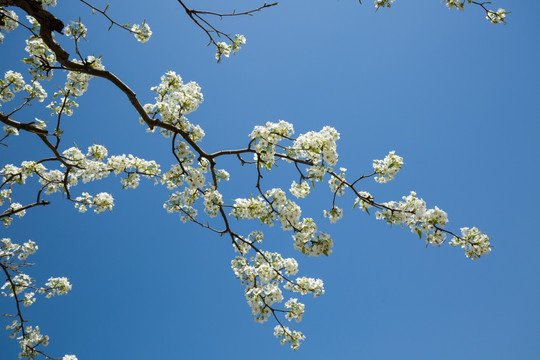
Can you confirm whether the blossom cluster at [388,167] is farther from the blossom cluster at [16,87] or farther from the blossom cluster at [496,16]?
the blossom cluster at [16,87]

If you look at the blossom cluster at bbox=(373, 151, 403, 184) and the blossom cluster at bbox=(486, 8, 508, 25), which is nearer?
the blossom cluster at bbox=(486, 8, 508, 25)

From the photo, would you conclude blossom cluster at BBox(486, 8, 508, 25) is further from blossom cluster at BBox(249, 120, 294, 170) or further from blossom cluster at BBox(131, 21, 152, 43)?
blossom cluster at BBox(131, 21, 152, 43)

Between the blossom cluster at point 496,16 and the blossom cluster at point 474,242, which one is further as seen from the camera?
the blossom cluster at point 474,242

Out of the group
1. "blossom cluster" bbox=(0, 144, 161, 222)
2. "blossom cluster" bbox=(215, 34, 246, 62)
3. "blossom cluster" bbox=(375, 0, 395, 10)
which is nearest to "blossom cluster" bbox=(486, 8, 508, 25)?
"blossom cluster" bbox=(375, 0, 395, 10)

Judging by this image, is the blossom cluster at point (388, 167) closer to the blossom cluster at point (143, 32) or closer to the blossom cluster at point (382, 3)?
the blossom cluster at point (382, 3)

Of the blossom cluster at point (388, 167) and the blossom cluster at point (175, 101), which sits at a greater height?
the blossom cluster at point (175, 101)

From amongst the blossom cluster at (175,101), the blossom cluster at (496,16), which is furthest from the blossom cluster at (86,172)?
the blossom cluster at (496,16)

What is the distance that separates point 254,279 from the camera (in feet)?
21.4

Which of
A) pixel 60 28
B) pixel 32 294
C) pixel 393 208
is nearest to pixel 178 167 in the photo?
pixel 60 28

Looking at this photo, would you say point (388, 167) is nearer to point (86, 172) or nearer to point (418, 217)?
point (418, 217)

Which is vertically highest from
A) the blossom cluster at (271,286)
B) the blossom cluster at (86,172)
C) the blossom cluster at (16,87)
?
the blossom cluster at (16,87)

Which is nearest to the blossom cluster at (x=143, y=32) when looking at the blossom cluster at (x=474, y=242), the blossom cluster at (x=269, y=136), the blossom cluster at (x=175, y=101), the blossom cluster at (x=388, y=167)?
the blossom cluster at (x=175, y=101)

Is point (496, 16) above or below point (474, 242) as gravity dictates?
above

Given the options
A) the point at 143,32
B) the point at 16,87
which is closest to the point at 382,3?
the point at 143,32
